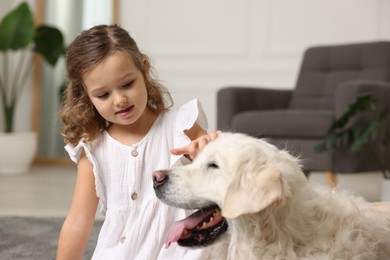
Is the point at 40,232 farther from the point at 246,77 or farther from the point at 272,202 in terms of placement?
the point at 246,77

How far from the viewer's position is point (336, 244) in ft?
4.45

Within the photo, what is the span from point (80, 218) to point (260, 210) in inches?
27.6

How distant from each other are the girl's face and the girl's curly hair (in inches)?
0.9

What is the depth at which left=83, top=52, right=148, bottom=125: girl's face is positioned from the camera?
158 centimetres

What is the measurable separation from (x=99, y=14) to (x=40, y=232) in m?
3.58

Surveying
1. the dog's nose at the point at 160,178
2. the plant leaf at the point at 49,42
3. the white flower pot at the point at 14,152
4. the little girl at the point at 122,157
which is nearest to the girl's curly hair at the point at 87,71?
the little girl at the point at 122,157

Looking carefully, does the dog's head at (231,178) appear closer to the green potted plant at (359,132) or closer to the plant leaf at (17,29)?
the green potted plant at (359,132)

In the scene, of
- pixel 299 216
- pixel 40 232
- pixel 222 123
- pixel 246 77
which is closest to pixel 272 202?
pixel 299 216

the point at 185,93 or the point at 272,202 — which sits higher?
the point at 272,202

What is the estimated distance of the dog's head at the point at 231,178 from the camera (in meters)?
1.21

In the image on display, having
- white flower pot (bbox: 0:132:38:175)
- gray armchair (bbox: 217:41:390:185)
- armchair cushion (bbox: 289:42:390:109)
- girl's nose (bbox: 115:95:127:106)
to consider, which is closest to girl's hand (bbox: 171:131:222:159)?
girl's nose (bbox: 115:95:127:106)

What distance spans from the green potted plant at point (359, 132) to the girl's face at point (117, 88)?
2.06 meters

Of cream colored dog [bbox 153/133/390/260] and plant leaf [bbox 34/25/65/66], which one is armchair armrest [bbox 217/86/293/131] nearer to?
plant leaf [bbox 34/25/65/66]

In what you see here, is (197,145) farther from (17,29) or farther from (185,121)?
(17,29)
